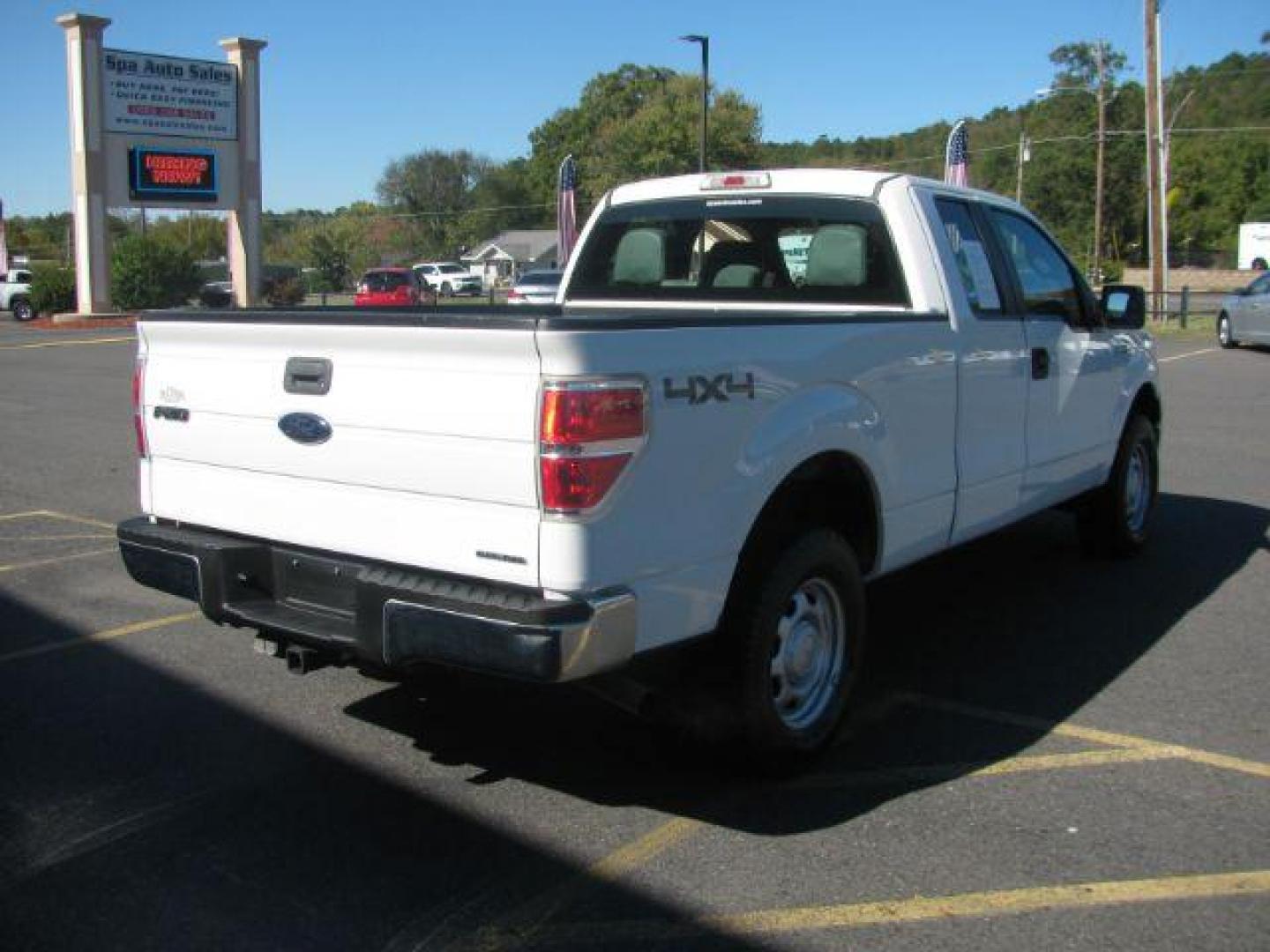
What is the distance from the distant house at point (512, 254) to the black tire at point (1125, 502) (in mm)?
87713

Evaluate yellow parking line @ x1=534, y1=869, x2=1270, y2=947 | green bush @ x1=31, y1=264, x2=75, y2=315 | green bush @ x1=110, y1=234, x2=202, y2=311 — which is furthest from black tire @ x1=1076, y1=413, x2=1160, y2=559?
green bush @ x1=31, y1=264, x2=75, y2=315

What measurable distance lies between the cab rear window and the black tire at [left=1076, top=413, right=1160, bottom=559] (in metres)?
2.58

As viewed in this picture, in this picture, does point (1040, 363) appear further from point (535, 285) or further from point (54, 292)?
point (54, 292)

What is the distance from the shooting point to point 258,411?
12.7 ft

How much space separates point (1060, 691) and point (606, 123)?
92.7 metres

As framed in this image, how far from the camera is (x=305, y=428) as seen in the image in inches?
148

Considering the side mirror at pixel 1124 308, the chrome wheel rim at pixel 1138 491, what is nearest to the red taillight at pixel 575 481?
the side mirror at pixel 1124 308

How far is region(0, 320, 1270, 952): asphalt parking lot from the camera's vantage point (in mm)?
3262

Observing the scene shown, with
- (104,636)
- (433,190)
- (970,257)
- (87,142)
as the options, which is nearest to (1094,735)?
(970,257)

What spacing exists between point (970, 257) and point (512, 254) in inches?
3865

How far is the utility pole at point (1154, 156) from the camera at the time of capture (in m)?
30.6

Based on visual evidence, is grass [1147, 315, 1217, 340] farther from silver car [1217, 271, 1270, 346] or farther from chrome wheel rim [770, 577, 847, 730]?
chrome wheel rim [770, 577, 847, 730]

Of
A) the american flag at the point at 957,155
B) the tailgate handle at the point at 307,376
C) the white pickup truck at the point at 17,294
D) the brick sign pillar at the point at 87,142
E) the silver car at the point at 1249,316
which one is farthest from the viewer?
the white pickup truck at the point at 17,294

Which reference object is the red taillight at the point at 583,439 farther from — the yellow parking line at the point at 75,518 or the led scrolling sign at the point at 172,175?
the led scrolling sign at the point at 172,175
